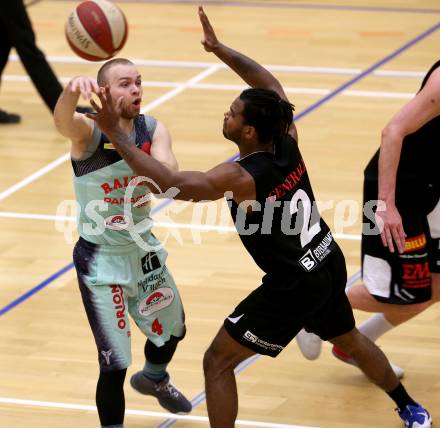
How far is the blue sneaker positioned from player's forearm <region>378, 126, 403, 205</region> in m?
1.04

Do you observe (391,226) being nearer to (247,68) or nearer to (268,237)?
(268,237)

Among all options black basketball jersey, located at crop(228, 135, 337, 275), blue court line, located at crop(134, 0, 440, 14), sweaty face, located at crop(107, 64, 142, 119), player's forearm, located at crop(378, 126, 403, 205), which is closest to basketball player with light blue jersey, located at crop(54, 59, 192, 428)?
sweaty face, located at crop(107, 64, 142, 119)

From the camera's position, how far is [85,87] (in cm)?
474

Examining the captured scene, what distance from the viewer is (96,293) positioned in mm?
5195

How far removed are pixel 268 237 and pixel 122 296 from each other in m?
0.78

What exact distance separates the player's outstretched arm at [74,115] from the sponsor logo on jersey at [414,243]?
163cm

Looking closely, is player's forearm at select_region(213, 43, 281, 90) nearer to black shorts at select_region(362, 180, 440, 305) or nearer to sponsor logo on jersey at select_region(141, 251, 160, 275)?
black shorts at select_region(362, 180, 440, 305)

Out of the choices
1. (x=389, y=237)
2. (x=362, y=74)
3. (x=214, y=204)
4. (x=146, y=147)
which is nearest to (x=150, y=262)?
(x=146, y=147)

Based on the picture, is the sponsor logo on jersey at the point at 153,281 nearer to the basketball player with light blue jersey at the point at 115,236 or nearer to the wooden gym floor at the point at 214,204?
the basketball player with light blue jersey at the point at 115,236

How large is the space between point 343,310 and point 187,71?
24.1 feet

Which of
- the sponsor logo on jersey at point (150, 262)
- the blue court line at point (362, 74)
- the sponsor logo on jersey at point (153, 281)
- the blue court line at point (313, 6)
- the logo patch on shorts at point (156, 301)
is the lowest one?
the blue court line at point (313, 6)

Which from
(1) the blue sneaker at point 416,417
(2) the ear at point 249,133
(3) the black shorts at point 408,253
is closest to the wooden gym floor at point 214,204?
(1) the blue sneaker at point 416,417

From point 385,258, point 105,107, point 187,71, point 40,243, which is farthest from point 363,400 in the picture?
point 187,71

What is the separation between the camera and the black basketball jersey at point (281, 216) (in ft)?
15.9
